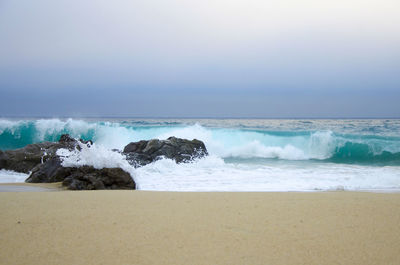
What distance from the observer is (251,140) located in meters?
21.6

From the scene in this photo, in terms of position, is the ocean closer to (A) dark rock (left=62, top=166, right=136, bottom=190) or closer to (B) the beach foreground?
(A) dark rock (left=62, top=166, right=136, bottom=190)

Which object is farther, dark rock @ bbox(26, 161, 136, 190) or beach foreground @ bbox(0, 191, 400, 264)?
dark rock @ bbox(26, 161, 136, 190)

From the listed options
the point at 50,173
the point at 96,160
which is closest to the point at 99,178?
the point at 96,160

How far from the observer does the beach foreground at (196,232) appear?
1.90 meters

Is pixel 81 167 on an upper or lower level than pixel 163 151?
upper

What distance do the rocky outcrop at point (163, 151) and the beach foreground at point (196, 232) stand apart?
774 cm

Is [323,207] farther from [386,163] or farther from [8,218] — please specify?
[386,163]

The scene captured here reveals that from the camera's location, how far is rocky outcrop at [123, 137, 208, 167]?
11.2 meters

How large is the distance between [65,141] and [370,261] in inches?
404

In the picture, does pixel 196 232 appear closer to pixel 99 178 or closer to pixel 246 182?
pixel 99 178

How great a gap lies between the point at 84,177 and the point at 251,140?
55.0ft

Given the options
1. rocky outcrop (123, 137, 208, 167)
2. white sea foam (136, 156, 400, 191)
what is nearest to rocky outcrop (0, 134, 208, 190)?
rocky outcrop (123, 137, 208, 167)

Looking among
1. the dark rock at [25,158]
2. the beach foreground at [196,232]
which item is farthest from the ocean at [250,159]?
the beach foreground at [196,232]

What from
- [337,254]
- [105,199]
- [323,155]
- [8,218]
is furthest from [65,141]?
[323,155]
